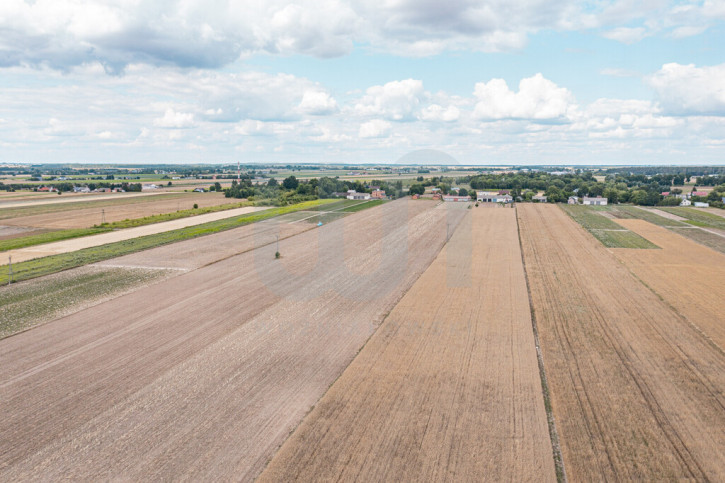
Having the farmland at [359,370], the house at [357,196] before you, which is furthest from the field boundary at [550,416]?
the house at [357,196]

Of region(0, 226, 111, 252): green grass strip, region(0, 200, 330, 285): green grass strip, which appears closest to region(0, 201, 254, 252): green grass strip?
region(0, 226, 111, 252): green grass strip

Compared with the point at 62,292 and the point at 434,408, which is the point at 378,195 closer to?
the point at 62,292

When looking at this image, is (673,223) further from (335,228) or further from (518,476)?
(518,476)

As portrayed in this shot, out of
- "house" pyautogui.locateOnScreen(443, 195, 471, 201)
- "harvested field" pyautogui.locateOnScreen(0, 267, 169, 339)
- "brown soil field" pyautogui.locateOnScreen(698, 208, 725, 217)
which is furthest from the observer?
"house" pyautogui.locateOnScreen(443, 195, 471, 201)

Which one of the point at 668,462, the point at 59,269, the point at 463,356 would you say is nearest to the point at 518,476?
the point at 668,462

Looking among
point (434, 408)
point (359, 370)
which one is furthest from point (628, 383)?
point (359, 370)

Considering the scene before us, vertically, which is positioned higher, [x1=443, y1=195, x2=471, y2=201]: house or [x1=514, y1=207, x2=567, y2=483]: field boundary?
[x1=443, y1=195, x2=471, y2=201]: house

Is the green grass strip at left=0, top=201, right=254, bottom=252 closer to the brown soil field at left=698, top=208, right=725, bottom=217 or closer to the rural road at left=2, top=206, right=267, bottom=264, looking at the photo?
the rural road at left=2, top=206, right=267, bottom=264
